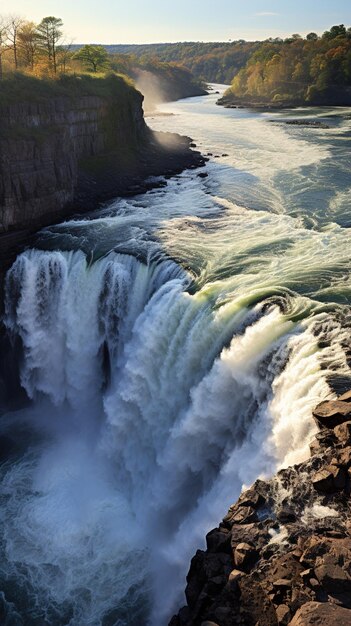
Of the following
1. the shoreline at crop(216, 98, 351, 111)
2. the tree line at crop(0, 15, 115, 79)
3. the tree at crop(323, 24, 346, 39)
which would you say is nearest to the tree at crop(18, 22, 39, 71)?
the tree line at crop(0, 15, 115, 79)

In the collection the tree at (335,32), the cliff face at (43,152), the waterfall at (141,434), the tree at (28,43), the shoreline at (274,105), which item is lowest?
the waterfall at (141,434)

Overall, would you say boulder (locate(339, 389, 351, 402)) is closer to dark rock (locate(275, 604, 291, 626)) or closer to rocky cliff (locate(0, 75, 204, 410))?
dark rock (locate(275, 604, 291, 626))

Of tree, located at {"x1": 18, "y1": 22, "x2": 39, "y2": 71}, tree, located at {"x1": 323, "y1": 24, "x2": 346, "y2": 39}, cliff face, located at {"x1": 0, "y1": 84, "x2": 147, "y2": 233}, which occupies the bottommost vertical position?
cliff face, located at {"x1": 0, "y1": 84, "x2": 147, "y2": 233}

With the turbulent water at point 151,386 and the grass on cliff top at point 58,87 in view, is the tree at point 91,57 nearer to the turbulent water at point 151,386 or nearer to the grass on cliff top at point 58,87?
the grass on cliff top at point 58,87

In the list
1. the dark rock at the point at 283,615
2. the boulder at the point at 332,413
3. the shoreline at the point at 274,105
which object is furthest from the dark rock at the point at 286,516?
the shoreline at the point at 274,105

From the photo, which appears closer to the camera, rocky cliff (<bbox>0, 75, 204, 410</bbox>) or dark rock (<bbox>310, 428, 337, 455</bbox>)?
dark rock (<bbox>310, 428, 337, 455</bbox>)

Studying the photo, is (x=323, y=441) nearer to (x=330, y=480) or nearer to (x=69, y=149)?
(x=330, y=480)
